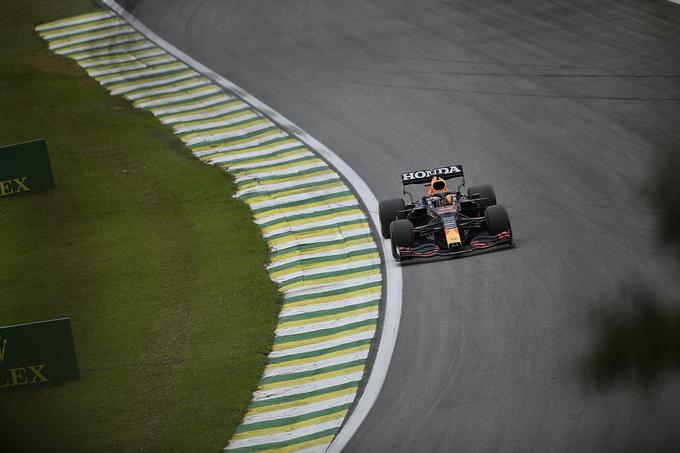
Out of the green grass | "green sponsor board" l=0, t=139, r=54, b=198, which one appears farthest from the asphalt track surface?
"green sponsor board" l=0, t=139, r=54, b=198

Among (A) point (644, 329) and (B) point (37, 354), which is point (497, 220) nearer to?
(B) point (37, 354)

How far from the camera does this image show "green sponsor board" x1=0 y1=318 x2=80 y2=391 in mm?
10898

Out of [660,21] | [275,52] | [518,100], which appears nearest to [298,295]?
[518,100]

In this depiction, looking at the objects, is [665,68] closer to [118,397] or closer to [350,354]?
[350,354]

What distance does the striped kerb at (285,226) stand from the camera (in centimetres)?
1115

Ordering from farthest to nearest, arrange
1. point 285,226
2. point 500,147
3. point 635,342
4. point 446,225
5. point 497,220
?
1. point 500,147
2. point 285,226
3. point 446,225
4. point 497,220
5. point 635,342

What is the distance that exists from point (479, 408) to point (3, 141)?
1640 cm

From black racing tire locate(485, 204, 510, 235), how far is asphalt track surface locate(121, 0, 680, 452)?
0.45 metres

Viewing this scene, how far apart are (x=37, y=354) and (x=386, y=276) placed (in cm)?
555

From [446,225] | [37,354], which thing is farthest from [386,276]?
[37,354]

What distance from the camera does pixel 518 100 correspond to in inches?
834

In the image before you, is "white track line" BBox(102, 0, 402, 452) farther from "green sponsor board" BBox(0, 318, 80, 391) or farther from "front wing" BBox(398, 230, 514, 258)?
"green sponsor board" BBox(0, 318, 80, 391)

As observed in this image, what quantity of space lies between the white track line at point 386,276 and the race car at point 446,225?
0.52 metres

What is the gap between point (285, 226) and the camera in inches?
666
